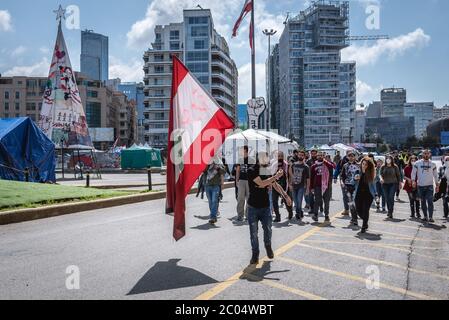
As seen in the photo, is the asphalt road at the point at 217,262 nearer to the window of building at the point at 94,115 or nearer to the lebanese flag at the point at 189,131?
the lebanese flag at the point at 189,131

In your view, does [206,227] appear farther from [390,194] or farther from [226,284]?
[390,194]

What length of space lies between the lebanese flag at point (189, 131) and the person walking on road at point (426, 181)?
6.65m

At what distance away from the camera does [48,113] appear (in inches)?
1072

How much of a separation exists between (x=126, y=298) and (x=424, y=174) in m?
9.24

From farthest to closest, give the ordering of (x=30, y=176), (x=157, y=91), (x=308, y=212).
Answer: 1. (x=157, y=91)
2. (x=30, y=176)
3. (x=308, y=212)

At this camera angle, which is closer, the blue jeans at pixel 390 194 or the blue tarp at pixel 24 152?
the blue jeans at pixel 390 194

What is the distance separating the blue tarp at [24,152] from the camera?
1906 centimetres

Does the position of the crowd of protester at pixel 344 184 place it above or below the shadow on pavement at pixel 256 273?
above

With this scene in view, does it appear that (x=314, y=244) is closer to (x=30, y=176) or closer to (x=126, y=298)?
(x=126, y=298)

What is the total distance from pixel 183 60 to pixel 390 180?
3915 inches

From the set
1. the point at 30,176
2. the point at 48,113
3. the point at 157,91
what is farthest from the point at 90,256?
the point at 157,91

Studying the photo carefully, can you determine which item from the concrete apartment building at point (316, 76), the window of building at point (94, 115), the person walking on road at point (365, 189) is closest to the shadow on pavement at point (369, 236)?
the person walking on road at point (365, 189)

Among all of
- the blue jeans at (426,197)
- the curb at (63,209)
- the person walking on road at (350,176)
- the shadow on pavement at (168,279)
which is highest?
the person walking on road at (350,176)

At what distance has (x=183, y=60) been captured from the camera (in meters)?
108
